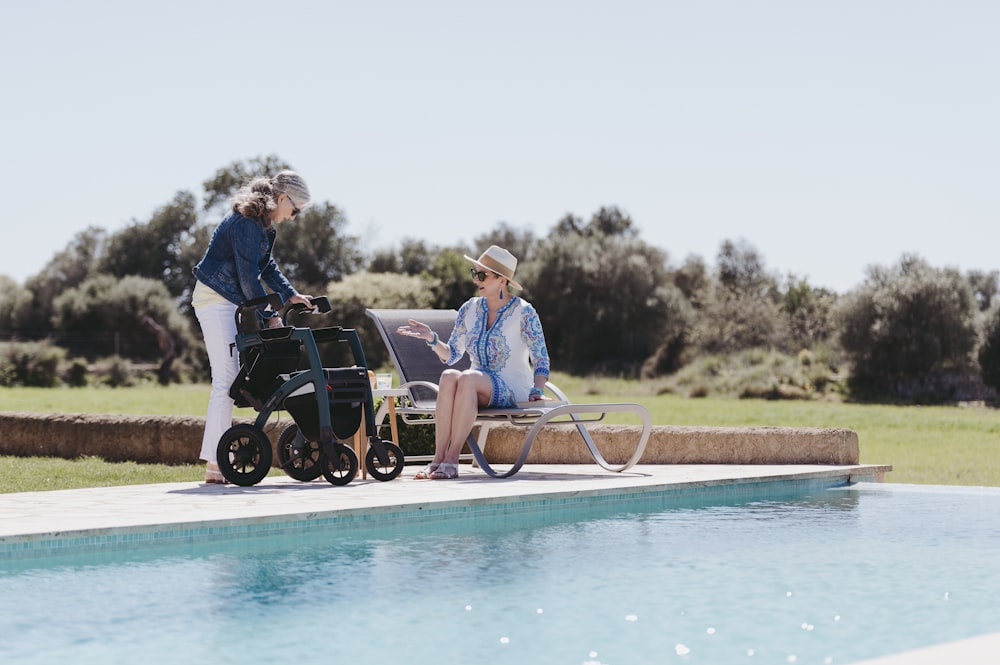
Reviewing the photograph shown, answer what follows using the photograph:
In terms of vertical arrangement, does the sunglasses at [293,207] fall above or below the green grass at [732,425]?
above

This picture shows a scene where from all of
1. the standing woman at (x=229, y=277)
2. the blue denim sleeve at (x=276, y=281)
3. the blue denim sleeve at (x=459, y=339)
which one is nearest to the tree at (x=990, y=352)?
the blue denim sleeve at (x=459, y=339)

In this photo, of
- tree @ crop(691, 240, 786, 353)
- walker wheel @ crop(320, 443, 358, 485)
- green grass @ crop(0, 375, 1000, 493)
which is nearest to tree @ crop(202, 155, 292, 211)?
green grass @ crop(0, 375, 1000, 493)

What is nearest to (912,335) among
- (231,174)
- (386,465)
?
(386,465)

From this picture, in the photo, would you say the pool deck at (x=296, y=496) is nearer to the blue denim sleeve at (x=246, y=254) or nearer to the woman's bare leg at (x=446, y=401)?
the woman's bare leg at (x=446, y=401)

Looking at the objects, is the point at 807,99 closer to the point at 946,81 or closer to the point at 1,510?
the point at 946,81

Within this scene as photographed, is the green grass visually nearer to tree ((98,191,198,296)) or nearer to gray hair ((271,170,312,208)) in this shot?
gray hair ((271,170,312,208))

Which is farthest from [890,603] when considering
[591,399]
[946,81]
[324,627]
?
[591,399]

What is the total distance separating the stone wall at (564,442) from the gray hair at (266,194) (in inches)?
98.9

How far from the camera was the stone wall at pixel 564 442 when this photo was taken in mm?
8023

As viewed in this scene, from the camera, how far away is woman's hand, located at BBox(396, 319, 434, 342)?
710 centimetres

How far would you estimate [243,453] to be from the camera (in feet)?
20.4

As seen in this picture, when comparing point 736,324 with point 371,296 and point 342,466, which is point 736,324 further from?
point 342,466

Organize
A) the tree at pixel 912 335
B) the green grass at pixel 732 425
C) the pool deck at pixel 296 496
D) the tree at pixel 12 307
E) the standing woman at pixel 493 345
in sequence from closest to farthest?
the pool deck at pixel 296 496
the standing woman at pixel 493 345
the green grass at pixel 732 425
the tree at pixel 912 335
the tree at pixel 12 307

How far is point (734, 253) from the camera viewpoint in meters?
59.6
